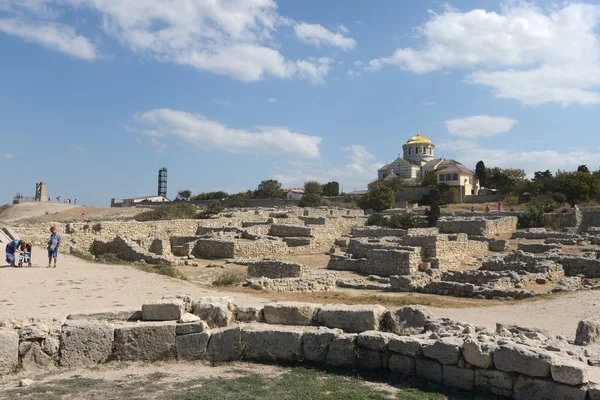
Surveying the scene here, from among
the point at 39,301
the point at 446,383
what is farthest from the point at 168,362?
the point at 39,301

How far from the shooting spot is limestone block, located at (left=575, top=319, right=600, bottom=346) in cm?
686

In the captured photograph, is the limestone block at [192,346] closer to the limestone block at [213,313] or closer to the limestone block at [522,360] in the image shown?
the limestone block at [213,313]

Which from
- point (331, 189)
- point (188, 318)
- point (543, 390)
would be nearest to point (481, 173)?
point (331, 189)

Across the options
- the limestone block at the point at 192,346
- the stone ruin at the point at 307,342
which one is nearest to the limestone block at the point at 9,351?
the stone ruin at the point at 307,342

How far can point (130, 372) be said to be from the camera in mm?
6641

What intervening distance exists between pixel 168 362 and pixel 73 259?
1329 cm

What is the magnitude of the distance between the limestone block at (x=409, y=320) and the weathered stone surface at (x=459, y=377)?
Result: 1.22 metres

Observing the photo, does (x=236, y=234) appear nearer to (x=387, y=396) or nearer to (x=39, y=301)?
(x=39, y=301)

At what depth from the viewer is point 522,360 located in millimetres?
5625

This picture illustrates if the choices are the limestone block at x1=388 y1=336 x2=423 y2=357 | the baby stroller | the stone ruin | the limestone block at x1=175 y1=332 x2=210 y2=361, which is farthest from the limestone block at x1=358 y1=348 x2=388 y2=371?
the baby stroller

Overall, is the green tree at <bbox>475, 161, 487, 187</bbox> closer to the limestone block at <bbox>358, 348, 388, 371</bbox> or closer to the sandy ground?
the sandy ground

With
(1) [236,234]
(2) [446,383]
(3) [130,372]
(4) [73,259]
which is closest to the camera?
(2) [446,383]

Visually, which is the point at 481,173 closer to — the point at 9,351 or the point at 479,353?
the point at 479,353

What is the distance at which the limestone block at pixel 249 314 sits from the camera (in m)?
7.93
